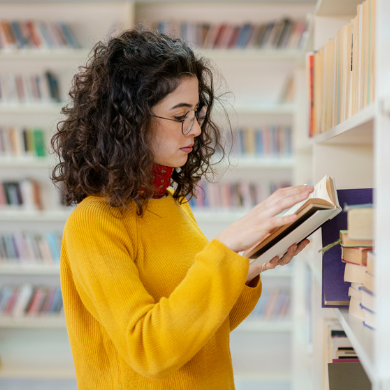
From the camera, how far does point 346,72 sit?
1.02 meters

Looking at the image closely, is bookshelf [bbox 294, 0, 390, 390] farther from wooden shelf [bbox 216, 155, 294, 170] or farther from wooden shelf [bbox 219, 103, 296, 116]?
wooden shelf [bbox 219, 103, 296, 116]

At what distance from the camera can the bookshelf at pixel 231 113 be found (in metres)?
2.77

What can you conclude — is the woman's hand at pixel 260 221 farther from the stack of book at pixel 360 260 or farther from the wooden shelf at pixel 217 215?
the wooden shelf at pixel 217 215

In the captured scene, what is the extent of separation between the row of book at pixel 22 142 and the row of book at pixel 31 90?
0.19 metres

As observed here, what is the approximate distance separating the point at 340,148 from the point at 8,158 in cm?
223

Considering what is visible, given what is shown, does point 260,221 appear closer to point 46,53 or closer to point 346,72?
point 346,72

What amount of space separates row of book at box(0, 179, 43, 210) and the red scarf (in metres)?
1.95

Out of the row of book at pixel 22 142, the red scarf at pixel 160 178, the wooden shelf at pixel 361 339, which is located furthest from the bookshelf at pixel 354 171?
the row of book at pixel 22 142

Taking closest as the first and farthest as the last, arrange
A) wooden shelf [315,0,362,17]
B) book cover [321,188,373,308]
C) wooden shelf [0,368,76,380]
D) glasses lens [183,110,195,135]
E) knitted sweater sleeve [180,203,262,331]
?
book cover [321,188,373,308] → glasses lens [183,110,195,135] → knitted sweater sleeve [180,203,262,331] → wooden shelf [315,0,362,17] → wooden shelf [0,368,76,380]

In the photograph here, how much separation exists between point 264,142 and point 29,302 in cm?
182

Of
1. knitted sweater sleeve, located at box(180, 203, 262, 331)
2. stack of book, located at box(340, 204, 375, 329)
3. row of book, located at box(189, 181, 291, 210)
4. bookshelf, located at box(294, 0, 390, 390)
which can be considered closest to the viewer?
bookshelf, located at box(294, 0, 390, 390)

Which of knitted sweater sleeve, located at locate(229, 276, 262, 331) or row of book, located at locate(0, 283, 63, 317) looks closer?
knitted sweater sleeve, located at locate(229, 276, 262, 331)

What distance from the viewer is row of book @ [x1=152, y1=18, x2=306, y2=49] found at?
2764 mm

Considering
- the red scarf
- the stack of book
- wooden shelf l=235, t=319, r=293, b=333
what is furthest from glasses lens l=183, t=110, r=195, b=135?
wooden shelf l=235, t=319, r=293, b=333
